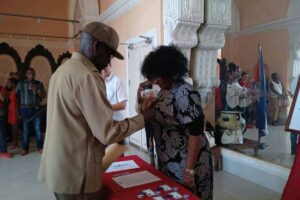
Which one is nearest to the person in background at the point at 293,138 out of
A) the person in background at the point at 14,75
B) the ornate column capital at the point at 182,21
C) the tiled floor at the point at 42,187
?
the tiled floor at the point at 42,187

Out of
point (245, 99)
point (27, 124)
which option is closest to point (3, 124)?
point (27, 124)

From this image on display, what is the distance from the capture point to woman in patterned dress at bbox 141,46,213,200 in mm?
1269

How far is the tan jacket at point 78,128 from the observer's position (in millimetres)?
993

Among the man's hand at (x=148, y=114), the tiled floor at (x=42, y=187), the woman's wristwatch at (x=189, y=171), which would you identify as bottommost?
the tiled floor at (x=42, y=187)

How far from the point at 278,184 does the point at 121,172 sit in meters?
1.93

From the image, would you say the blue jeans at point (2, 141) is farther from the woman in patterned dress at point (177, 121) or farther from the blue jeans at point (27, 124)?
the woman in patterned dress at point (177, 121)

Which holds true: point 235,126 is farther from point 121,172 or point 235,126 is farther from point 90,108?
point 90,108

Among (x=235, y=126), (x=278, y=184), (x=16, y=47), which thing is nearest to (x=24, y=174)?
(x=235, y=126)

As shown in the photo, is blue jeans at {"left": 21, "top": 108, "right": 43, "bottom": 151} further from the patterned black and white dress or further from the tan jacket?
the tan jacket

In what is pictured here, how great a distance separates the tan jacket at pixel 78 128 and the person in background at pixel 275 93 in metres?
2.23

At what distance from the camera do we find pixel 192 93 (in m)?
1.28

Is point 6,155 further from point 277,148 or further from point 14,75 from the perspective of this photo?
point 277,148

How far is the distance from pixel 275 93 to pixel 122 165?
199 centimetres

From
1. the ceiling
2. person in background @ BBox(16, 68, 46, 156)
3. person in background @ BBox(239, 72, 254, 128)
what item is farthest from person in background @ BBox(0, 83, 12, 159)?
person in background @ BBox(239, 72, 254, 128)
